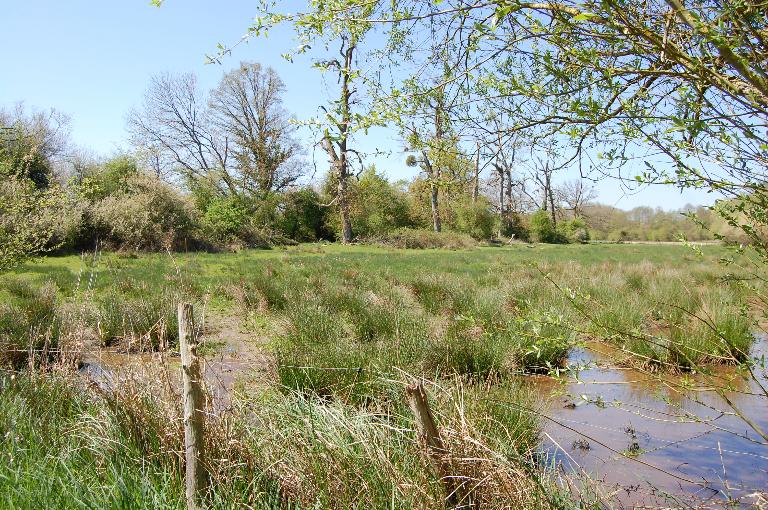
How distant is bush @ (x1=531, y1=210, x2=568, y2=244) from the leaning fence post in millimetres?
43945

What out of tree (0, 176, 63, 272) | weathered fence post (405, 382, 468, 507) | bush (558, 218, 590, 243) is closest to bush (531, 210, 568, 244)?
bush (558, 218, 590, 243)

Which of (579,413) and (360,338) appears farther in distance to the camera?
(360,338)

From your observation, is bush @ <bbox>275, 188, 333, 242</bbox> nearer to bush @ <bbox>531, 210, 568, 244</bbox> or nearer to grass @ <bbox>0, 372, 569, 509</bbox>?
bush @ <bbox>531, 210, 568, 244</bbox>

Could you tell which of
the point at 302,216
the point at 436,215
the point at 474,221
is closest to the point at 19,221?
the point at 302,216

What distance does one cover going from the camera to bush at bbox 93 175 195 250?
21.8m

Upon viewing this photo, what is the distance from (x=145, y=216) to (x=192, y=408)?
71.5 feet

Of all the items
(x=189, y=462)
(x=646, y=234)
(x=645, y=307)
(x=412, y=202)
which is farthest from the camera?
(x=646, y=234)

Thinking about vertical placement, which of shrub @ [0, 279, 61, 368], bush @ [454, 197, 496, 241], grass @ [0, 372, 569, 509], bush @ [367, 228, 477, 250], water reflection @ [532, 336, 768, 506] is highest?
bush @ [454, 197, 496, 241]

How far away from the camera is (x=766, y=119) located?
2.35 metres

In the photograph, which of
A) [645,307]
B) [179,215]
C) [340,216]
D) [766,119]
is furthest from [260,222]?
[766,119]

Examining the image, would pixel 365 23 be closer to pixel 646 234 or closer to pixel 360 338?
pixel 360 338

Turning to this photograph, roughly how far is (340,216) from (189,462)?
33750 millimetres

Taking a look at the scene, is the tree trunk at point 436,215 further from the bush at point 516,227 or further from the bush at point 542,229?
the bush at point 542,229

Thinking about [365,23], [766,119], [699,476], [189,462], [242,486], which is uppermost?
[365,23]
